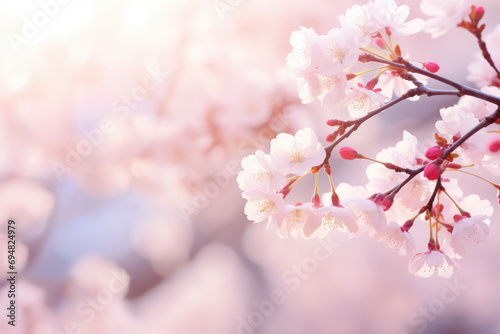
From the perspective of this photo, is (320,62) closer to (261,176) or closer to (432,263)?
(261,176)

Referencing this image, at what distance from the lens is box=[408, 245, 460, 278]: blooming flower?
0.52 m

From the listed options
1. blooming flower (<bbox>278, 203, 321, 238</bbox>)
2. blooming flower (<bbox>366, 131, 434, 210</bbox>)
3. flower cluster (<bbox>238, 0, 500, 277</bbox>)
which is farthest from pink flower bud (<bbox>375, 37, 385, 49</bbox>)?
blooming flower (<bbox>278, 203, 321, 238</bbox>)

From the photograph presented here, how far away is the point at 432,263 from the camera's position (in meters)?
0.52

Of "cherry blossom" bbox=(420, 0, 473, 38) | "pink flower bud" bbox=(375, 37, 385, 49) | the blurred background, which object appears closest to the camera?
"cherry blossom" bbox=(420, 0, 473, 38)

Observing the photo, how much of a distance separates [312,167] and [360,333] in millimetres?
1079

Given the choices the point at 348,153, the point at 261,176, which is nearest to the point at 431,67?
the point at 348,153

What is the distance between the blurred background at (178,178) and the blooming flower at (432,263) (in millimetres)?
645

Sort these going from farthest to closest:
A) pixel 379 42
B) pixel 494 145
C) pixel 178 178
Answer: pixel 178 178, pixel 379 42, pixel 494 145

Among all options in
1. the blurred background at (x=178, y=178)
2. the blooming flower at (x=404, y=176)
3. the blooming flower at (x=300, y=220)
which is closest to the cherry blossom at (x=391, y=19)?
the blooming flower at (x=404, y=176)

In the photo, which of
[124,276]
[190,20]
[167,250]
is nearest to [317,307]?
[167,250]

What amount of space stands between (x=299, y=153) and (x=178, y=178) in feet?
2.59

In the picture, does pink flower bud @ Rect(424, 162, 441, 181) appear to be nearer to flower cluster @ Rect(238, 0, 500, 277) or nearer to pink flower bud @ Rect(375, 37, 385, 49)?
flower cluster @ Rect(238, 0, 500, 277)

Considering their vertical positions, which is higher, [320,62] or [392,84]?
[320,62]

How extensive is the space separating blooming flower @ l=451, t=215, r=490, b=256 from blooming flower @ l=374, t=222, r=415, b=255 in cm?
6
